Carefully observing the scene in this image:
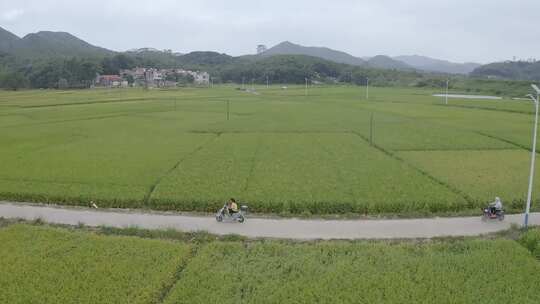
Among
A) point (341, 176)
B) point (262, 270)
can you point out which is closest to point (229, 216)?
point (262, 270)

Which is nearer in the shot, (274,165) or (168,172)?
(168,172)

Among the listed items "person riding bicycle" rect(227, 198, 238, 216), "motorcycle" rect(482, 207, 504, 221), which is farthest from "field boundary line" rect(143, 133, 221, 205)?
"motorcycle" rect(482, 207, 504, 221)

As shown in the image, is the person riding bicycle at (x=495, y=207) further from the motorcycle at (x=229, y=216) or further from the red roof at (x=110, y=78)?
the red roof at (x=110, y=78)

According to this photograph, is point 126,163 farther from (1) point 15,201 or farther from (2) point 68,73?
(2) point 68,73

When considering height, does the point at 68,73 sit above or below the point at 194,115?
above

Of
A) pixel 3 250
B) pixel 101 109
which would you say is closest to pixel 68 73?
pixel 101 109

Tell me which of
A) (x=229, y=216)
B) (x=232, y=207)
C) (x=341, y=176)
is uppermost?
(x=341, y=176)

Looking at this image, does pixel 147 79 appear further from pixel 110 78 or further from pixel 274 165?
pixel 274 165

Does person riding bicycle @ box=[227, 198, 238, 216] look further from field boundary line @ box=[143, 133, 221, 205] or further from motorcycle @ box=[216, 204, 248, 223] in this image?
field boundary line @ box=[143, 133, 221, 205]
